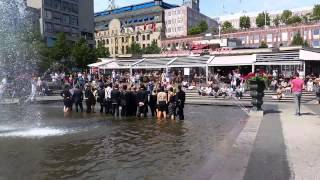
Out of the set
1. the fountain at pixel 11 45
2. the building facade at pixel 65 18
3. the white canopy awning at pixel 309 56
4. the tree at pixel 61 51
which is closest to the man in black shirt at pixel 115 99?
the fountain at pixel 11 45

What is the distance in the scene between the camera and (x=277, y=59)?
4434 cm

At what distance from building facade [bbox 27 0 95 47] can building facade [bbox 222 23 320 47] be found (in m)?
35.8

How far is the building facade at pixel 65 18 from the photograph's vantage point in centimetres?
10138

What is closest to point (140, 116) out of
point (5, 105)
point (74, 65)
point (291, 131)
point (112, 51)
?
point (291, 131)

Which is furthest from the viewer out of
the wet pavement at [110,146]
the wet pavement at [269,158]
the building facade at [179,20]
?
the building facade at [179,20]

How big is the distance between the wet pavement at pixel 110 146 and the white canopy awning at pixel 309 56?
2531 cm

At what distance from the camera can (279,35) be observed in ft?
396

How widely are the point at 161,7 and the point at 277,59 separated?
123 meters

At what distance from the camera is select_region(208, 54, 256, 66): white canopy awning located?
45.5 meters

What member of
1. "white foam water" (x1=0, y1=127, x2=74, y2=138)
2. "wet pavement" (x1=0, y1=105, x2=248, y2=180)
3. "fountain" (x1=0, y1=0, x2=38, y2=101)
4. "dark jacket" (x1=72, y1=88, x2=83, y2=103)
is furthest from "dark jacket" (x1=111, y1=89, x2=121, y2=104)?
"white foam water" (x1=0, y1=127, x2=74, y2=138)

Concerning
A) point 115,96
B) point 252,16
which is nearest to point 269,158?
point 115,96

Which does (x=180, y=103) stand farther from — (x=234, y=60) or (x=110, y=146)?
(x=234, y=60)

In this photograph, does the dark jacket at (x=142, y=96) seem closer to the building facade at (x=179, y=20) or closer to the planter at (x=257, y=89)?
the planter at (x=257, y=89)

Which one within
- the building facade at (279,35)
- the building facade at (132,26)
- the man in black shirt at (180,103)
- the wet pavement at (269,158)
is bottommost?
the wet pavement at (269,158)
